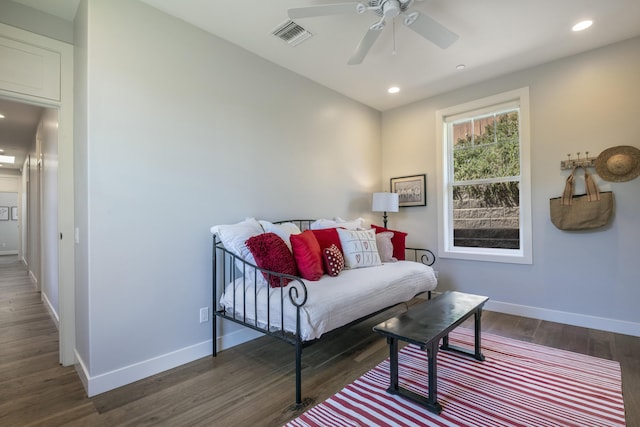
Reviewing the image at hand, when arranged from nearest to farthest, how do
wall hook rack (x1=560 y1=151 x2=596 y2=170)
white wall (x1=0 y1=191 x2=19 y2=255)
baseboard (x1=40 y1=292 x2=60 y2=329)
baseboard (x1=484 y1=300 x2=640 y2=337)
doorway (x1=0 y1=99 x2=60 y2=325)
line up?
baseboard (x1=484 y1=300 x2=640 y2=337) → wall hook rack (x1=560 y1=151 x2=596 y2=170) → doorway (x1=0 y1=99 x2=60 y2=325) → baseboard (x1=40 y1=292 x2=60 y2=329) → white wall (x1=0 y1=191 x2=19 y2=255)

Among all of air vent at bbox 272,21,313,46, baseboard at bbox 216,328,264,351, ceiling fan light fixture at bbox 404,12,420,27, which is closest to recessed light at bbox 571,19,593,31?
ceiling fan light fixture at bbox 404,12,420,27

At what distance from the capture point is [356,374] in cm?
201

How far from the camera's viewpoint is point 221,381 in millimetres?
1953

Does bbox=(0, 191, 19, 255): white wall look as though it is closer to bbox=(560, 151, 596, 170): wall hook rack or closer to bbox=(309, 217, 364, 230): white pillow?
bbox=(309, 217, 364, 230): white pillow

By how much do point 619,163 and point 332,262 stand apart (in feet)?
8.80

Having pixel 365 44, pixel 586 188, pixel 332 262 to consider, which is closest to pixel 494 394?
pixel 332 262

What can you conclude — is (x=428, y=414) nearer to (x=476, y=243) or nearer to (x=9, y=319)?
(x=476, y=243)

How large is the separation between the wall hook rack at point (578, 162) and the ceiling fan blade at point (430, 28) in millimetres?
1837

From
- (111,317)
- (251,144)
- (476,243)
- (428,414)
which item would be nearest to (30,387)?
(111,317)

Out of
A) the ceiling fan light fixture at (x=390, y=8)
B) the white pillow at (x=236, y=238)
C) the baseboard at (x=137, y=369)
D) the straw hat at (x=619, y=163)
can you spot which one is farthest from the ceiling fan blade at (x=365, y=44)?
the baseboard at (x=137, y=369)

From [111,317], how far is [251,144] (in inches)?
66.3

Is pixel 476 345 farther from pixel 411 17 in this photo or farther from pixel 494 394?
pixel 411 17

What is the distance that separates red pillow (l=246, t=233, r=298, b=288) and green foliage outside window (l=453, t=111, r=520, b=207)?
2.64 metres

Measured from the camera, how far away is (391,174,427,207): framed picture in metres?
3.86
